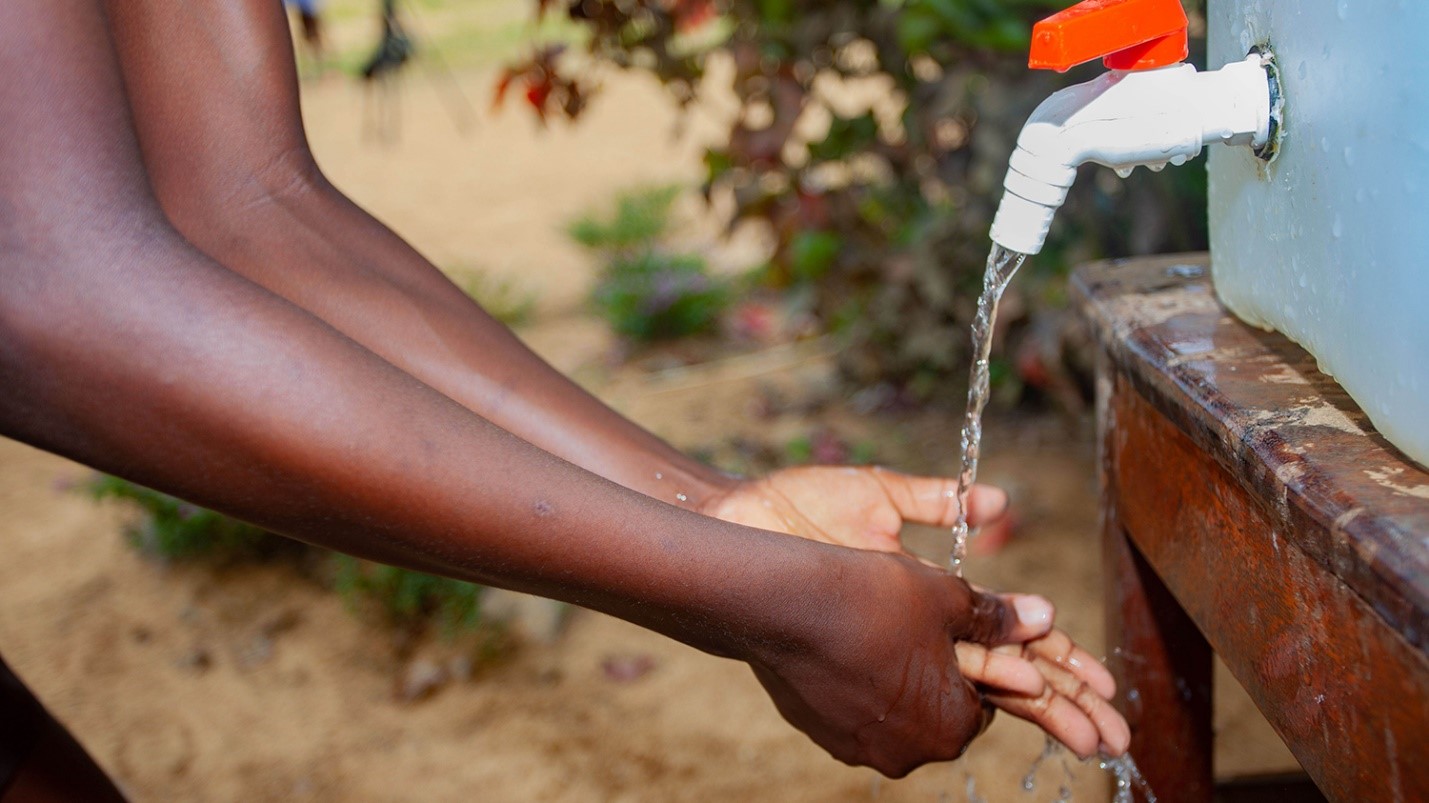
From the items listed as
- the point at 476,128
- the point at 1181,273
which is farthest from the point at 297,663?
the point at 476,128

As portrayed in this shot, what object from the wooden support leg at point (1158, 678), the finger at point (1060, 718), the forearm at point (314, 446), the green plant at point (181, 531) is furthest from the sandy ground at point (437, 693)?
the forearm at point (314, 446)

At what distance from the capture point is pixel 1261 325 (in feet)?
3.56

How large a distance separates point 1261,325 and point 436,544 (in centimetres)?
76

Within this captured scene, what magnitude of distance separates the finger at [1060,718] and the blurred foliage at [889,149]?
1.43m

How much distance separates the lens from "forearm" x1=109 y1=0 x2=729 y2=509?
1.17 meters

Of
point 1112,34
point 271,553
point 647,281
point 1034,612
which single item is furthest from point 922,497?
point 647,281

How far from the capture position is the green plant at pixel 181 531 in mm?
2674

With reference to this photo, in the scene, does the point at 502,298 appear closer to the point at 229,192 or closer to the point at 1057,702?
the point at 229,192

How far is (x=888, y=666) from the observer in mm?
1018

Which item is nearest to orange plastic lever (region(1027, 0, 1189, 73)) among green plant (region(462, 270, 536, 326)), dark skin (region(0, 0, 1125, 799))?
dark skin (region(0, 0, 1125, 799))

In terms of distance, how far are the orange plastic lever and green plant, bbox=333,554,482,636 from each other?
70.9 inches

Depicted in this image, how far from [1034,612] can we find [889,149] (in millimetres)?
1736

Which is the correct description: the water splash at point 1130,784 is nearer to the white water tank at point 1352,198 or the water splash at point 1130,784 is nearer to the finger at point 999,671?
the finger at point 999,671

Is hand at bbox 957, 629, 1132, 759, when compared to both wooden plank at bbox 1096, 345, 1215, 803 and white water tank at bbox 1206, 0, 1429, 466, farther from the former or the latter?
white water tank at bbox 1206, 0, 1429, 466
